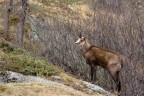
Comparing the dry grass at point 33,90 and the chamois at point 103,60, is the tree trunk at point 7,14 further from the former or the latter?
the dry grass at point 33,90

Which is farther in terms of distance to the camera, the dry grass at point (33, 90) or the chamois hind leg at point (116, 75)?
the chamois hind leg at point (116, 75)

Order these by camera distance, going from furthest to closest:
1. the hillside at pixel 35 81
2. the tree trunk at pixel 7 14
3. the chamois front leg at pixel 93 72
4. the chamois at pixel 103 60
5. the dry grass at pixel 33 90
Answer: the tree trunk at pixel 7 14 < the chamois front leg at pixel 93 72 < the chamois at pixel 103 60 < the hillside at pixel 35 81 < the dry grass at pixel 33 90

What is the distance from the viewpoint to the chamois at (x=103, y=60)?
12.9m

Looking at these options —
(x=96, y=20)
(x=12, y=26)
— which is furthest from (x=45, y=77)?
(x=12, y=26)

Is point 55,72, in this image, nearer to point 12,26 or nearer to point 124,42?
point 124,42

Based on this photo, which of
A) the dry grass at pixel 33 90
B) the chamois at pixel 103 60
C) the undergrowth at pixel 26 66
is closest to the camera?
the dry grass at pixel 33 90

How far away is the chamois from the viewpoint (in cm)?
1292

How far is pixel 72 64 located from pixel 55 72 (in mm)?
4691

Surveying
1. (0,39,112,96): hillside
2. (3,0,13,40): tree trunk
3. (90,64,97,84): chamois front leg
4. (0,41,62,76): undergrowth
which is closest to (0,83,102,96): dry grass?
(0,39,112,96): hillside

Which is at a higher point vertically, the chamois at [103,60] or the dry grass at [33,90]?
the dry grass at [33,90]

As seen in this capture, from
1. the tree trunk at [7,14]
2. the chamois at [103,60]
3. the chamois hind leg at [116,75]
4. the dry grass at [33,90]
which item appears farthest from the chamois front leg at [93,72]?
the tree trunk at [7,14]

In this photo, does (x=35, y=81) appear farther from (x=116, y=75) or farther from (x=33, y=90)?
(x=116, y=75)

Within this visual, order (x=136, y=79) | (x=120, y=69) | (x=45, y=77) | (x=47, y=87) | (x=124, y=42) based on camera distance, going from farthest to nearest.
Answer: (x=124, y=42) → (x=120, y=69) → (x=136, y=79) → (x=45, y=77) → (x=47, y=87)

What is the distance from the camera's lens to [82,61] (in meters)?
16.3
